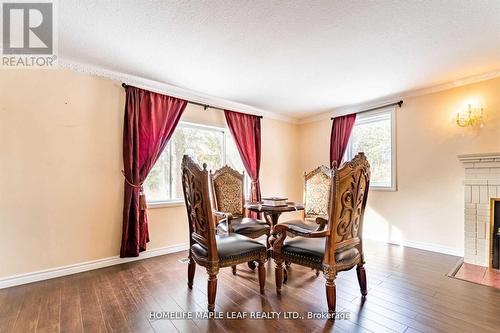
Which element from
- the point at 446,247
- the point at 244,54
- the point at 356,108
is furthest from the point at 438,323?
the point at 356,108

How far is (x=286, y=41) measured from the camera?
2264mm

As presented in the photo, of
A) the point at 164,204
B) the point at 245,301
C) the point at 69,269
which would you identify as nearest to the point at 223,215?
the point at 245,301

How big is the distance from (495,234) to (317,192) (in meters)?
2.12

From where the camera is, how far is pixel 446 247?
3.27 meters

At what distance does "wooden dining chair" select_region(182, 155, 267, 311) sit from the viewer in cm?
186

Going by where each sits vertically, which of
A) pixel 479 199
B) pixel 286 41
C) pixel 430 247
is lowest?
pixel 430 247

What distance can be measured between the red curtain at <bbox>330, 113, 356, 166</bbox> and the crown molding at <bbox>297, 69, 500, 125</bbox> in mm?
138

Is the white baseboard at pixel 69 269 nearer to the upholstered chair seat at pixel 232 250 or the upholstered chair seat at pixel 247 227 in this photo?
the upholstered chair seat at pixel 247 227

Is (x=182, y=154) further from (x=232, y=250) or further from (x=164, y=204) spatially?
(x=232, y=250)

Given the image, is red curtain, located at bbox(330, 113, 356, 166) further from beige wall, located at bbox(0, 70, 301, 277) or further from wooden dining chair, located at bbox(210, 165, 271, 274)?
beige wall, located at bbox(0, 70, 301, 277)

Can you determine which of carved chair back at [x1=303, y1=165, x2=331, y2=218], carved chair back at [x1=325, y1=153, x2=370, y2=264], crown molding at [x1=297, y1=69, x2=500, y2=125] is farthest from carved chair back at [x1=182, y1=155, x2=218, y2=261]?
crown molding at [x1=297, y1=69, x2=500, y2=125]

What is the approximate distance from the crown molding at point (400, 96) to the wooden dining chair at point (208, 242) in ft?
11.0

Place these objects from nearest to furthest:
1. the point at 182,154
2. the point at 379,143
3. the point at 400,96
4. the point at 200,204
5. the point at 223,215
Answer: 1. the point at 200,204
2. the point at 223,215
3. the point at 182,154
4. the point at 400,96
5. the point at 379,143

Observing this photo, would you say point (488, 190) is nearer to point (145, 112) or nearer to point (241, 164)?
point (241, 164)
